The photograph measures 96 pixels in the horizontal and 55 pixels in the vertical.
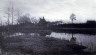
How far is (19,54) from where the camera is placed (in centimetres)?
1498

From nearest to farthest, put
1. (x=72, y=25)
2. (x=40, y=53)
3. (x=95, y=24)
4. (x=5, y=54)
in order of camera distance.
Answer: (x=5, y=54)
(x=40, y=53)
(x=95, y=24)
(x=72, y=25)

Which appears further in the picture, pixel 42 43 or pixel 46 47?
pixel 42 43

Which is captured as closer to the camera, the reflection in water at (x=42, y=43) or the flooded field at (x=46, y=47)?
the flooded field at (x=46, y=47)

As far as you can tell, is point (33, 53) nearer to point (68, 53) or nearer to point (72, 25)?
point (68, 53)

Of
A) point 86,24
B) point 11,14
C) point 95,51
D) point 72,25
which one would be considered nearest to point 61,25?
point 72,25

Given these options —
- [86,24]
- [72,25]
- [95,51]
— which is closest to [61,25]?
[72,25]

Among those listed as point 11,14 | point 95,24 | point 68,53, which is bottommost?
point 68,53

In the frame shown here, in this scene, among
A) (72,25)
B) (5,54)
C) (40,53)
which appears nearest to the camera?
(5,54)

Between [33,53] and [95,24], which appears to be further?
[95,24]

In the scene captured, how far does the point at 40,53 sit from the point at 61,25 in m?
49.4

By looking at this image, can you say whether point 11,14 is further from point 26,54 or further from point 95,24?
point 26,54

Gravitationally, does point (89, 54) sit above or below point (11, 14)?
below

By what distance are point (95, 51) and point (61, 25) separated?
48212 mm

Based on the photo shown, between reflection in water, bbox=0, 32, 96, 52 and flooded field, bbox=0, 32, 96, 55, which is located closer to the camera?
flooded field, bbox=0, 32, 96, 55
